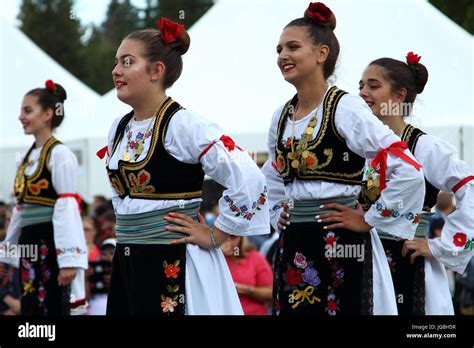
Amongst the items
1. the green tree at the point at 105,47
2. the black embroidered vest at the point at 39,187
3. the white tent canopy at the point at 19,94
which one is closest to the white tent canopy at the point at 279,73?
the white tent canopy at the point at 19,94

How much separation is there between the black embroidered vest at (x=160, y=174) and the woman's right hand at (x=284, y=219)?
419mm

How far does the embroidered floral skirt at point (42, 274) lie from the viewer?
5.38 meters

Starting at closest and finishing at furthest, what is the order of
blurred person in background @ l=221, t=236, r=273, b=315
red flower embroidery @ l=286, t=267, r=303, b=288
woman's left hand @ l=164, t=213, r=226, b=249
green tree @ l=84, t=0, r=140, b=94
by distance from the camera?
woman's left hand @ l=164, t=213, r=226, b=249
red flower embroidery @ l=286, t=267, r=303, b=288
blurred person in background @ l=221, t=236, r=273, b=315
green tree @ l=84, t=0, r=140, b=94

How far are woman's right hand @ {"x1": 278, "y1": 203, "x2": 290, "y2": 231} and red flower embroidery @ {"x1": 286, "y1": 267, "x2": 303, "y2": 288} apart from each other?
6.9 inches

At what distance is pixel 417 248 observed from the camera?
4.47 m

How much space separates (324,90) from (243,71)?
6.15 meters

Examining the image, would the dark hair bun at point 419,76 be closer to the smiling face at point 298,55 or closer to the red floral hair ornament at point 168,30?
the smiling face at point 298,55

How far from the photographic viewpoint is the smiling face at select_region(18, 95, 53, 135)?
18.1ft

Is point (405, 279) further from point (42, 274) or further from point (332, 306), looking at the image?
point (42, 274)

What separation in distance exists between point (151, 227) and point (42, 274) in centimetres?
198

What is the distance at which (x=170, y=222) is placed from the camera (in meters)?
3.63

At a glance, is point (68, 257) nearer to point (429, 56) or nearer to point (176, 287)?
point (176, 287)

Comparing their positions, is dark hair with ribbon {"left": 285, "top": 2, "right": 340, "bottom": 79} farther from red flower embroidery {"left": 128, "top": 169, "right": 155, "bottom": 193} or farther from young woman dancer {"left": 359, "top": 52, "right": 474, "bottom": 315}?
red flower embroidery {"left": 128, "top": 169, "right": 155, "bottom": 193}

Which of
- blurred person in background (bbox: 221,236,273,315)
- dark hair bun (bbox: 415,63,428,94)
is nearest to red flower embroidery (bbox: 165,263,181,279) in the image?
dark hair bun (bbox: 415,63,428,94)
